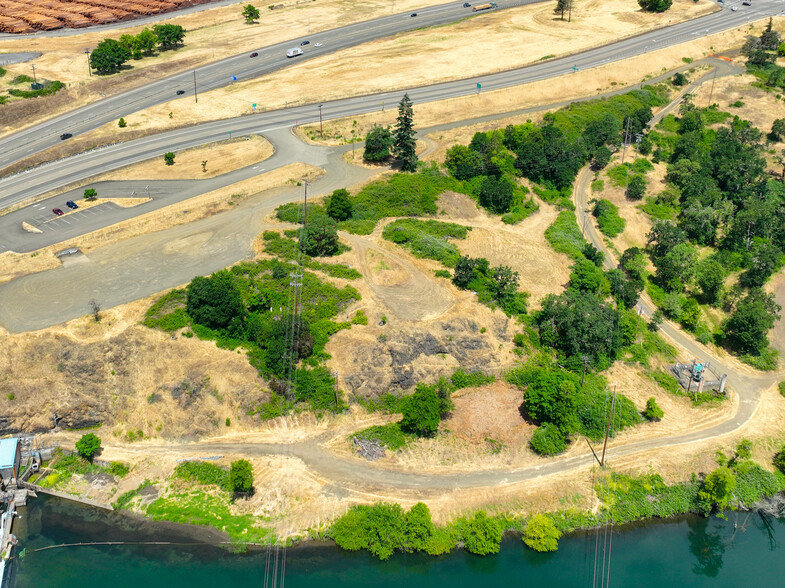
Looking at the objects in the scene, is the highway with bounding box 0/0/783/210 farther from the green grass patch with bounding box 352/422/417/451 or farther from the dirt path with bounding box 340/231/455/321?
the green grass patch with bounding box 352/422/417/451

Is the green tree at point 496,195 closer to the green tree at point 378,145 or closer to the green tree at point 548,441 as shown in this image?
the green tree at point 378,145

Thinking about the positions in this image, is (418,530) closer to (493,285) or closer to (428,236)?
(493,285)

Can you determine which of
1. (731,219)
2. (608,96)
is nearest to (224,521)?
(731,219)

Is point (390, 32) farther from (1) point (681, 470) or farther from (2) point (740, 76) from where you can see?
(1) point (681, 470)

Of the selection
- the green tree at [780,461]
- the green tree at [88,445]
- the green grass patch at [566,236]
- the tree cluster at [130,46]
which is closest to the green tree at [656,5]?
the green grass patch at [566,236]

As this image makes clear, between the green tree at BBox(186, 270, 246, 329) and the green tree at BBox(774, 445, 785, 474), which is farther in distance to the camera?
the green tree at BBox(186, 270, 246, 329)

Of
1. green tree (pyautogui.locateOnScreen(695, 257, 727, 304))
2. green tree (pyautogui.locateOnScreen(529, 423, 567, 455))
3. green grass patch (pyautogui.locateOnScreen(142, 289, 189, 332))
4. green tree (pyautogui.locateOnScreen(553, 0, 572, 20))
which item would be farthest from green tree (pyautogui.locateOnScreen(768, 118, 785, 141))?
green grass patch (pyautogui.locateOnScreen(142, 289, 189, 332))
